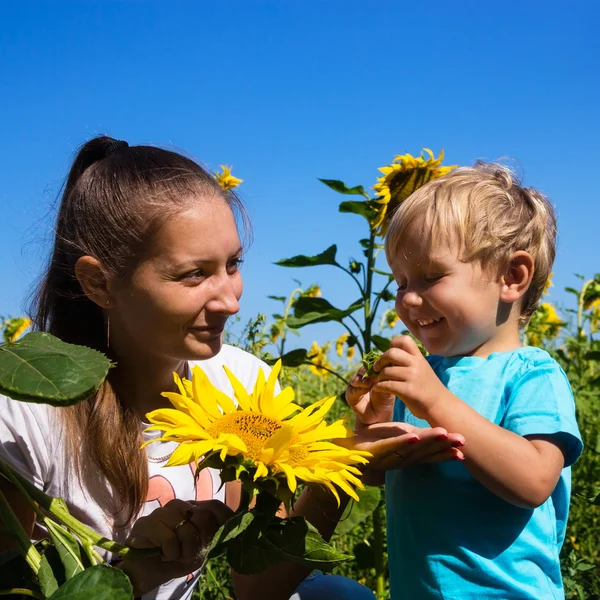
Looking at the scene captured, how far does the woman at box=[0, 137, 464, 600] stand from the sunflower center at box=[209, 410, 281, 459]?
305mm

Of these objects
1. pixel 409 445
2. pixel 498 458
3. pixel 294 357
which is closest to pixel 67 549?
pixel 409 445

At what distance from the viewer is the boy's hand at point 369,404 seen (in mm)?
1111

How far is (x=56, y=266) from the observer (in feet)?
4.54

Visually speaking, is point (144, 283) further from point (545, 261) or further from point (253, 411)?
point (545, 261)

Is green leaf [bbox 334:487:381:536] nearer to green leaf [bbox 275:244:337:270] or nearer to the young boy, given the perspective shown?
the young boy

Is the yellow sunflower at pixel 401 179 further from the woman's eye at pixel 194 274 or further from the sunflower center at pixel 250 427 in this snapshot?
Result: the sunflower center at pixel 250 427

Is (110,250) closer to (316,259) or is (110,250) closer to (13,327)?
(316,259)

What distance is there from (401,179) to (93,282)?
32.8 inches

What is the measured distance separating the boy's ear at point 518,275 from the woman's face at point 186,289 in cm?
43

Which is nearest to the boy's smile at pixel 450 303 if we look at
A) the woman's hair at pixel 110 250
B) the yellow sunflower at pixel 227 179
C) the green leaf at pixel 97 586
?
the woman's hair at pixel 110 250

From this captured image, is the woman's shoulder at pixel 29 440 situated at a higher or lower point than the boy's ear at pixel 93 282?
lower

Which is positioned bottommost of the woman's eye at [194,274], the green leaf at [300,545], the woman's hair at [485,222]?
the green leaf at [300,545]

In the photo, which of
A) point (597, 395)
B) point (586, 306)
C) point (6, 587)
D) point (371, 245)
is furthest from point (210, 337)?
point (586, 306)

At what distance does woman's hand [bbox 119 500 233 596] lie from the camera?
0.85 metres
